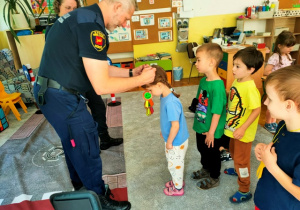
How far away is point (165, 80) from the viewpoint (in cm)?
134

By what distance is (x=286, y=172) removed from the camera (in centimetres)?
79

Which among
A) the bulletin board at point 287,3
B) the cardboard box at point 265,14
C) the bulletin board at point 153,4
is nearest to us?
the cardboard box at point 265,14

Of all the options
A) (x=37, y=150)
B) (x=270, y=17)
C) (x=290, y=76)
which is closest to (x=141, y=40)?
(x=270, y=17)

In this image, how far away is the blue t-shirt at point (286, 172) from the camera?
742 mm

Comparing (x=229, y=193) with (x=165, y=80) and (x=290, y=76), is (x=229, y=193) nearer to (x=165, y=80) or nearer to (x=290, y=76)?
(x=165, y=80)

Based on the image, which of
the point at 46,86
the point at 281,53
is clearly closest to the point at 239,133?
the point at 46,86

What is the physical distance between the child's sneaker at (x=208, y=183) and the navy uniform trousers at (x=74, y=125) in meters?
0.85

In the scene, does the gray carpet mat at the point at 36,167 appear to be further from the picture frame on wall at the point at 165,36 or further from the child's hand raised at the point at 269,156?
the picture frame on wall at the point at 165,36

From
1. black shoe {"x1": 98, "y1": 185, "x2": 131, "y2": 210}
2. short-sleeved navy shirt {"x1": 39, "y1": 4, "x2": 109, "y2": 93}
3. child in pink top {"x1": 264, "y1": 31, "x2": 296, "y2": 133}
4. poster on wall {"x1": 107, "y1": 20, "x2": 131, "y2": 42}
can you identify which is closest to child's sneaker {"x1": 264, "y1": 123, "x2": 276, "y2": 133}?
child in pink top {"x1": 264, "y1": 31, "x2": 296, "y2": 133}

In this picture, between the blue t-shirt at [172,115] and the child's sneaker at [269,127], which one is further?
the child's sneaker at [269,127]

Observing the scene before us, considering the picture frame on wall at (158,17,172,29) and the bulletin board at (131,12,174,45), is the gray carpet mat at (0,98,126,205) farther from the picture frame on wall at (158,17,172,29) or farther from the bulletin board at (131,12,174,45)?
the picture frame on wall at (158,17,172,29)

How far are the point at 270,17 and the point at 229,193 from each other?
4120 millimetres

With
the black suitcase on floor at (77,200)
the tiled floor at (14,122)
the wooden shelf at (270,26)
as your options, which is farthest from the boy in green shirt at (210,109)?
the wooden shelf at (270,26)

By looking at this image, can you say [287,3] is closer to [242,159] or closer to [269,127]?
[269,127]
